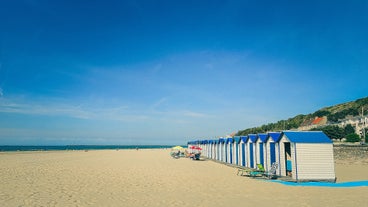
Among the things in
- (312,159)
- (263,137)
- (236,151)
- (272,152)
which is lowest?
(236,151)

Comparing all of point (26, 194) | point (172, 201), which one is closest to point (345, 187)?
point (172, 201)

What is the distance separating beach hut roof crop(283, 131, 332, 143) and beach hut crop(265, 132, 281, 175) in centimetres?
99

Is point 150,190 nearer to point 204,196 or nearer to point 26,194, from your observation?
point 204,196

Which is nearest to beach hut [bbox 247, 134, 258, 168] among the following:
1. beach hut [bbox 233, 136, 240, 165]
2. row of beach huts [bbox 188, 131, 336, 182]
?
row of beach huts [bbox 188, 131, 336, 182]

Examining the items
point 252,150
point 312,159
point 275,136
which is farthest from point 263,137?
point 312,159

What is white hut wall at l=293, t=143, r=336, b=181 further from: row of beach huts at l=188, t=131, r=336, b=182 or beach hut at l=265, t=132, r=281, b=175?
beach hut at l=265, t=132, r=281, b=175

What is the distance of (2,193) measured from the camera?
10398 mm

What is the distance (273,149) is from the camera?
55.2 feet

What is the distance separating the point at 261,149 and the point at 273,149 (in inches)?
88.7

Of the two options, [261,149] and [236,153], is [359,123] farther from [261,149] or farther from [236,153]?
[261,149]

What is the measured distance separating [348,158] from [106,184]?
2338cm

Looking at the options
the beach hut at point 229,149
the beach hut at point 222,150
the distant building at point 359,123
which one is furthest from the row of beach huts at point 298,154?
the distant building at point 359,123

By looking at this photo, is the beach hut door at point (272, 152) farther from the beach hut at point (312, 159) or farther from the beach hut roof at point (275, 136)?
A: the beach hut at point (312, 159)

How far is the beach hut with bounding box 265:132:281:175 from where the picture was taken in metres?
16.2
